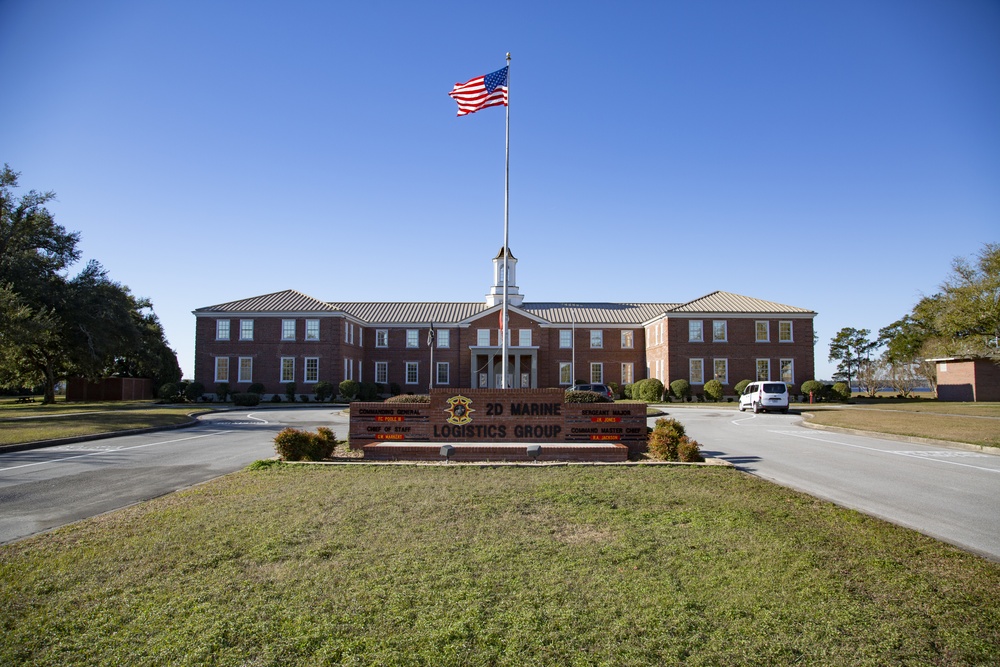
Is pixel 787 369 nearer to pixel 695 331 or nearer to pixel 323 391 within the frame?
pixel 695 331

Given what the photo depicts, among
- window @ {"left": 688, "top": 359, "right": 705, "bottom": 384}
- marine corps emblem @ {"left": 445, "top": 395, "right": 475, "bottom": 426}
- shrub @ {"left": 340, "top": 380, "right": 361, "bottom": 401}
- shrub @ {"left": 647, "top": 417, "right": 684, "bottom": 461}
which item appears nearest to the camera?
shrub @ {"left": 647, "top": 417, "right": 684, "bottom": 461}

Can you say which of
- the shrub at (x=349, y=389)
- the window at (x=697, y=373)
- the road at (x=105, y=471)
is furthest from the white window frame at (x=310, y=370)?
the window at (x=697, y=373)

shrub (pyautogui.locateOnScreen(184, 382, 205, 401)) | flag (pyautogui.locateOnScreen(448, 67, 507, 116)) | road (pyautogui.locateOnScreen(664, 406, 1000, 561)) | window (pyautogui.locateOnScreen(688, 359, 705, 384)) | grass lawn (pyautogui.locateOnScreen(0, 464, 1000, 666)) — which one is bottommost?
road (pyautogui.locateOnScreen(664, 406, 1000, 561))

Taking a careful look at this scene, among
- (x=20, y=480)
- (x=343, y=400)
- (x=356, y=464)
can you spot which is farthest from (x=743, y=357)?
(x=20, y=480)

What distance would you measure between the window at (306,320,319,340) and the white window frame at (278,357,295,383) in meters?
2.20

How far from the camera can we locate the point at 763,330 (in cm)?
4950

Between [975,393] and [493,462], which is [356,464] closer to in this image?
[493,462]

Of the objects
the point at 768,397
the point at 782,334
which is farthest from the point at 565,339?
the point at 768,397

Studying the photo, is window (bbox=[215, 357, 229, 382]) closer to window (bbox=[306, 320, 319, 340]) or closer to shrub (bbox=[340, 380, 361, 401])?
window (bbox=[306, 320, 319, 340])

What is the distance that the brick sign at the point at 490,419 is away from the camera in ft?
45.3

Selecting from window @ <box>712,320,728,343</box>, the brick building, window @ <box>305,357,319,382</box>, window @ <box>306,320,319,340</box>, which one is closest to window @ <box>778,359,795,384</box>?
the brick building

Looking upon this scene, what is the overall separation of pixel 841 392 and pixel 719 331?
31.2ft

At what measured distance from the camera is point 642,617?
14.6 feet

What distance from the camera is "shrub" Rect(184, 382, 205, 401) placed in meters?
47.2
